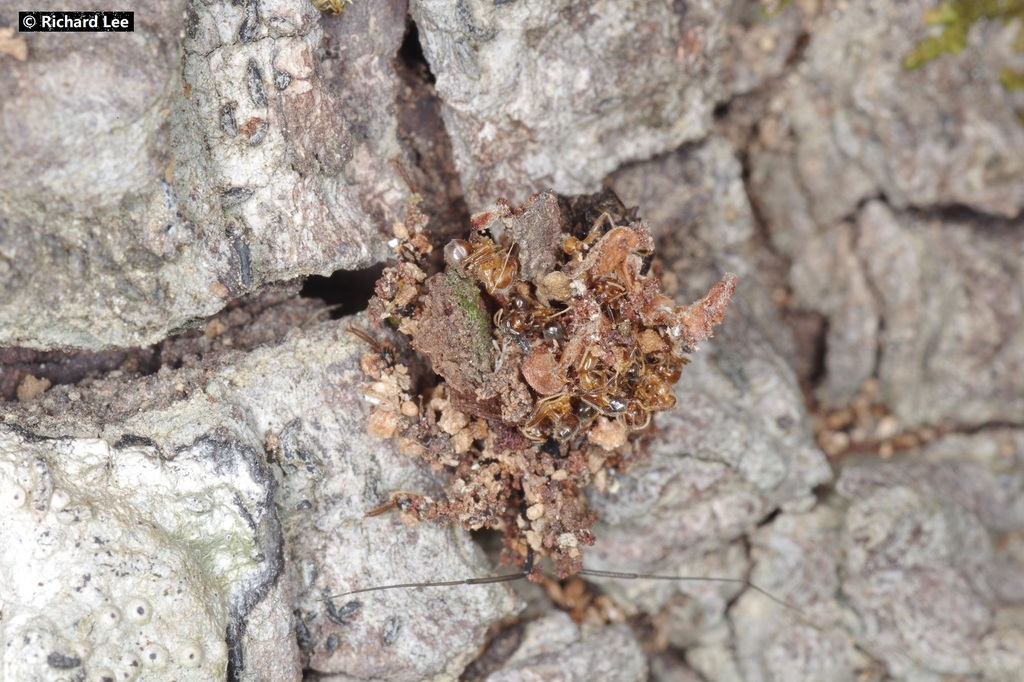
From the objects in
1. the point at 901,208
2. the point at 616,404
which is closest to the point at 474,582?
the point at 616,404

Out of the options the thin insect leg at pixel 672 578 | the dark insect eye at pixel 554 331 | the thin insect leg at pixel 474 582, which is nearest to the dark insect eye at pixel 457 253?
the dark insect eye at pixel 554 331

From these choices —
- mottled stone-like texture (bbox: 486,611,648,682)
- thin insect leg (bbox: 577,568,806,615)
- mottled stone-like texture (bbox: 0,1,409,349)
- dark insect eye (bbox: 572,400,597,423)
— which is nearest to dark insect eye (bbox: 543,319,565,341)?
dark insect eye (bbox: 572,400,597,423)

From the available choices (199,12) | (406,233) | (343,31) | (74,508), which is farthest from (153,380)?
(343,31)

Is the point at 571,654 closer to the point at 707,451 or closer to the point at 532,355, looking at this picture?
the point at 707,451

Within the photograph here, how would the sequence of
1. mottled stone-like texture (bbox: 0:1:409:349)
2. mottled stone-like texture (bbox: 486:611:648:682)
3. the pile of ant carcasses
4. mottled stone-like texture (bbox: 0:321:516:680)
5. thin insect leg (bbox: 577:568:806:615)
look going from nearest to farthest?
1. mottled stone-like texture (bbox: 0:1:409:349)
2. mottled stone-like texture (bbox: 0:321:516:680)
3. the pile of ant carcasses
4. mottled stone-like texture (bbox: 486:611:648:682)
5. thin insect leg (bbox: 577:568:806:615)

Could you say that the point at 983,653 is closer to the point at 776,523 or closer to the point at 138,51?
the point at 776,523

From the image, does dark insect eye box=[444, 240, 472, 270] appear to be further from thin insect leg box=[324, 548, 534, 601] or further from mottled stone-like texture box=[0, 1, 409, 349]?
thin insect leg box=[324, 548, 534, 601]
